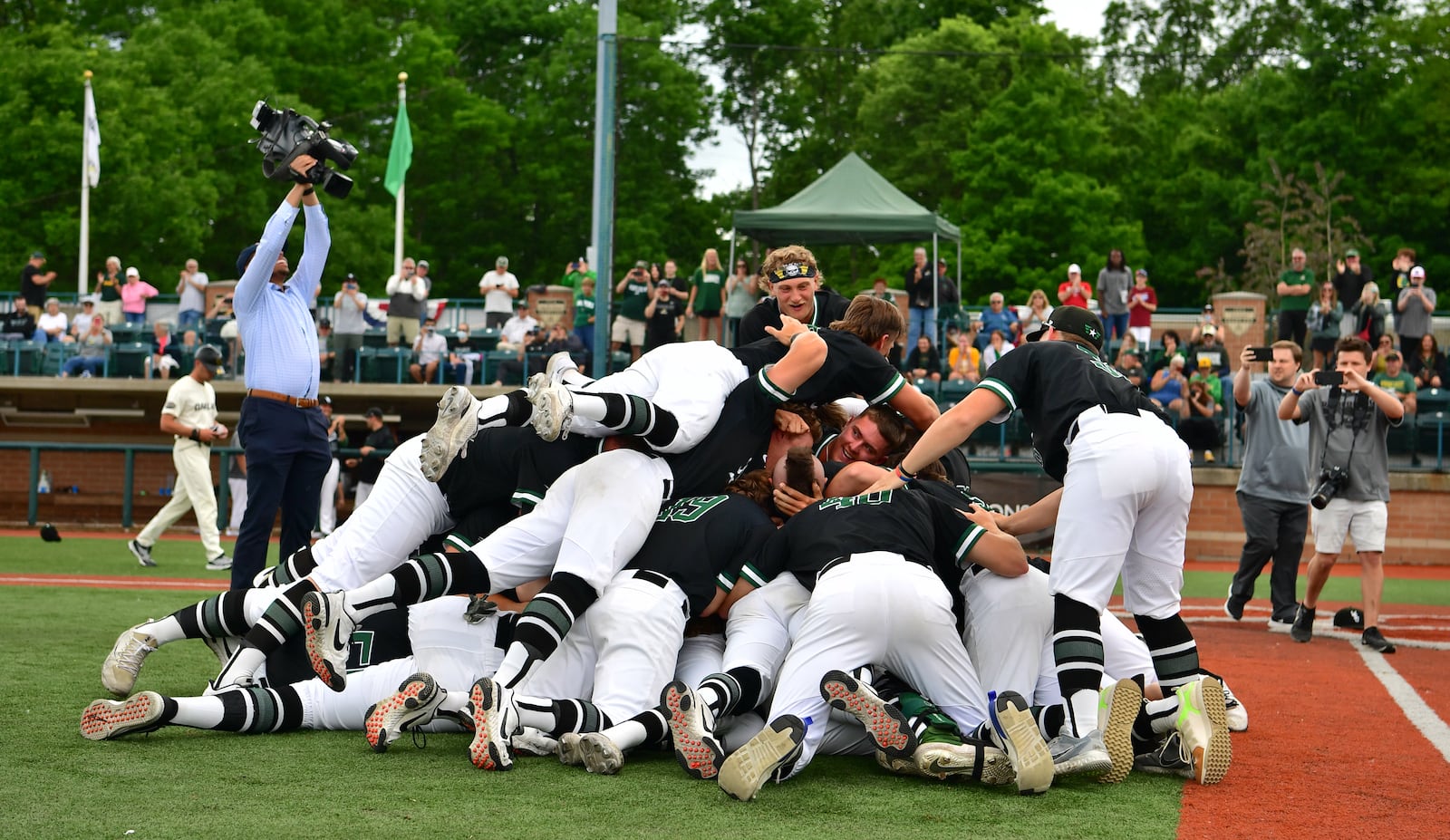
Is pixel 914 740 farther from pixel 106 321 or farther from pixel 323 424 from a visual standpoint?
pixel 106 321

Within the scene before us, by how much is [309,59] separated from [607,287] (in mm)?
29659

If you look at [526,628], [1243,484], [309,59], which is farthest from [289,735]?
[309,59]

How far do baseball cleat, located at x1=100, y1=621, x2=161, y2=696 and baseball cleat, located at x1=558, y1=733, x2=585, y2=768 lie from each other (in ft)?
5.96

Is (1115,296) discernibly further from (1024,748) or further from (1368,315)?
(1024,748)

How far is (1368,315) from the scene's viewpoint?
65.1ft

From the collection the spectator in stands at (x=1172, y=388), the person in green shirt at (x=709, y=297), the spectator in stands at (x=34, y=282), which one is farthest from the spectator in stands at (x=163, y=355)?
the spectator in stands at (x=1172, y=388)

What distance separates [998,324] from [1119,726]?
17.0 metres

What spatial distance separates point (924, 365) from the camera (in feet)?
65.6

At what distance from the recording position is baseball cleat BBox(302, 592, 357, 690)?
5184 millimetres

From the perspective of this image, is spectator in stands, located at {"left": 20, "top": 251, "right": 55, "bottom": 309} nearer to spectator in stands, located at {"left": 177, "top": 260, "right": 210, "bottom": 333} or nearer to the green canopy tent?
spectator in stands, located at {"left": 177, "top": 260, "right": 210, "bottom": 333}

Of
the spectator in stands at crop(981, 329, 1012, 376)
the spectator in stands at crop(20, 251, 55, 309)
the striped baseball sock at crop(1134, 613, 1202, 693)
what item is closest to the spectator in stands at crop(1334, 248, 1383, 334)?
the spectator in stands at crop(981, 329, 1012, 376)

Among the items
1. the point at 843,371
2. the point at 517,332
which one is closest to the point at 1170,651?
Answer: the point at 843,371

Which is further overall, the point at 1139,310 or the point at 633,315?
the point at 1139,310

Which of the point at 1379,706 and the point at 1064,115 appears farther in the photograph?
the point at 1064,115
